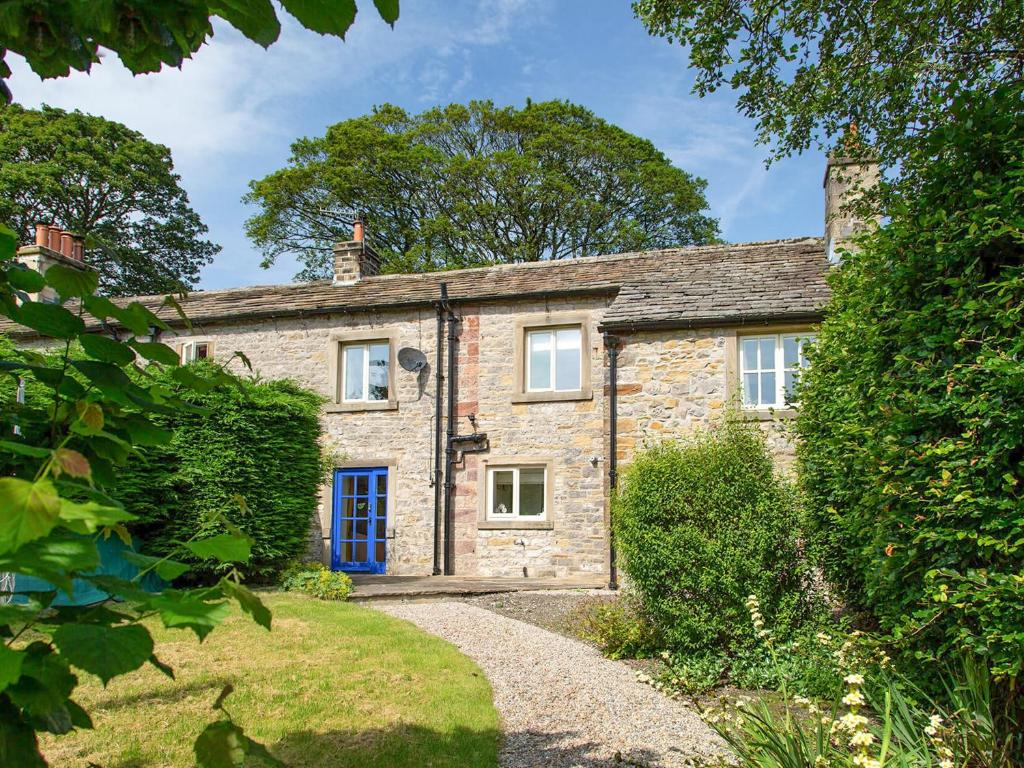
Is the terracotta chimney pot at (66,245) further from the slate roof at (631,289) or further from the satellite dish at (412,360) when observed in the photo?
the satellite dish at (412,360)

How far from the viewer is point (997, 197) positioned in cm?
430

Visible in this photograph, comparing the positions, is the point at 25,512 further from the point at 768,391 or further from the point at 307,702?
the point at 768,391

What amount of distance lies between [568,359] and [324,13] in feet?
48.0

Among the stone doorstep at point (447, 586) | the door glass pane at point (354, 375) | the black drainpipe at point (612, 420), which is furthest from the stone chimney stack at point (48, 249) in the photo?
the black drainpipe at point (612, 420)

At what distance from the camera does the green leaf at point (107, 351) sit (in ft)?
6.31

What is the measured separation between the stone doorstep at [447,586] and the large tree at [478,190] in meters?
16.9

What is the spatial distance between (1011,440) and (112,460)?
398 cm

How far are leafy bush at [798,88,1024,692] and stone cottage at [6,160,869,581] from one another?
8532mm

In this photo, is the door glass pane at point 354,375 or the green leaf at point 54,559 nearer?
the green leaf at point 54,559

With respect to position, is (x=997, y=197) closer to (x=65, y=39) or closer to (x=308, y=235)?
(x=65, y=39)

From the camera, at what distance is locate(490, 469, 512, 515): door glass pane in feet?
52.7

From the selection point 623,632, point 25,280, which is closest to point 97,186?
point 623,632

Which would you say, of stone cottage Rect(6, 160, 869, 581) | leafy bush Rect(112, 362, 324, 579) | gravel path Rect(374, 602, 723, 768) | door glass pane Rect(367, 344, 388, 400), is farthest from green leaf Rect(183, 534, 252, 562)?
door glass pane Rect(367, 344, 388, 400)

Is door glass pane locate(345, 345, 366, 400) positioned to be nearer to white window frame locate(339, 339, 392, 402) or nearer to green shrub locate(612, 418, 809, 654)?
white window frame locate(339, 339, 392, 402)
